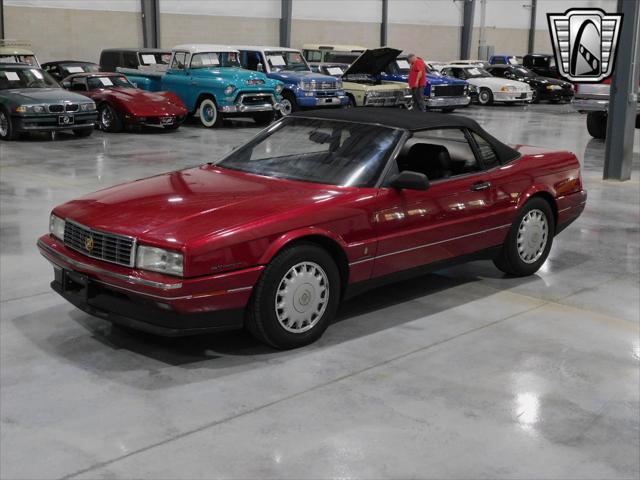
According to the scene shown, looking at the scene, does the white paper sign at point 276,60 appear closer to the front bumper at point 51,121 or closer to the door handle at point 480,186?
the front bumper at point 51,121

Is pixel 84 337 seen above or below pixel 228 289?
below

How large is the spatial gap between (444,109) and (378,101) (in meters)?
3.97

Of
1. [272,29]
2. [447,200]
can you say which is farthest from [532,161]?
[272,29]

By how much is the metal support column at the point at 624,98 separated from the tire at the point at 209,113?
896 cm

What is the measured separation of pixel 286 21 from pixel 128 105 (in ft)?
43.8

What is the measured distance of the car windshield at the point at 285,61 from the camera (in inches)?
776

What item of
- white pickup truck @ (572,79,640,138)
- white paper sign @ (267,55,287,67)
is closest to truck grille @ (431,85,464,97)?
white paper sign @ (267,55,287,67)

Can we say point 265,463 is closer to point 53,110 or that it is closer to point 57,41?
point 53,110

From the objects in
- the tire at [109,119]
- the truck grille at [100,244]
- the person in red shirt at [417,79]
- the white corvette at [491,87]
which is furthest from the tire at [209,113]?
the truck grille at [100,244]

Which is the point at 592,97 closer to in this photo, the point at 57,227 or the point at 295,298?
the point at 295,298

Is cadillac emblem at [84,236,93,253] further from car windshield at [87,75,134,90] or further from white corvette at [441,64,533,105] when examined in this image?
white corvette at [441,64,533,105]

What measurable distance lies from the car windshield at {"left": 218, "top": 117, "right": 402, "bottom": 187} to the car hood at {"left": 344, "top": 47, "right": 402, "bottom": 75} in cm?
1415

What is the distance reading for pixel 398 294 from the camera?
6.10 metres

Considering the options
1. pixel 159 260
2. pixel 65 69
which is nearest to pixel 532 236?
pixel 159 260
